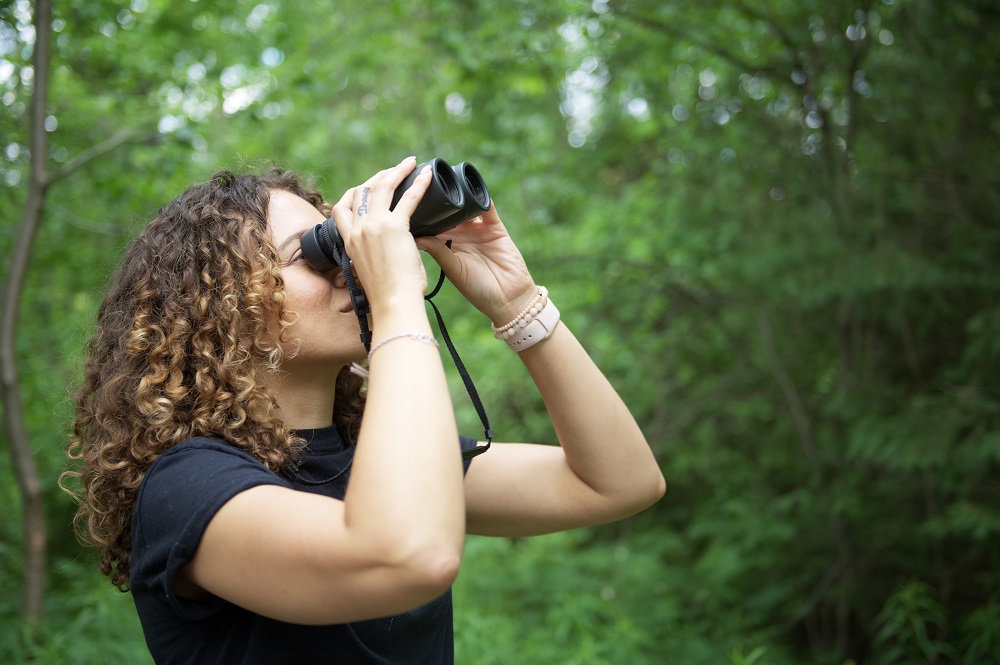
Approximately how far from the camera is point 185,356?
1.27 m

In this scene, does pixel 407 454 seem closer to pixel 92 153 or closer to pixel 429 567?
pixel 429 567

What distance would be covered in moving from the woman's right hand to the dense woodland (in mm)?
1680

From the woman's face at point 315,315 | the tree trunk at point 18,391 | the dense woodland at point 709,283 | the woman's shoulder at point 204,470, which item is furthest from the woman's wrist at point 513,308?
the tree trunk at point 18,391

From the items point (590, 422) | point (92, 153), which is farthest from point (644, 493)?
point (92, 153)

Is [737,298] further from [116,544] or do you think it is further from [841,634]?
[116,544]

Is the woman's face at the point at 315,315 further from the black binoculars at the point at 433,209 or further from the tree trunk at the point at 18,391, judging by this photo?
the tree trunk at the point at 18,391

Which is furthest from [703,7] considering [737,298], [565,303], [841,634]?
[841,634]

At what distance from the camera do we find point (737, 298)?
12.3ft

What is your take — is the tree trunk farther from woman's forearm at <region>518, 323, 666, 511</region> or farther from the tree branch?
woman's forearm at <region>518, 323, 666, 511</region>

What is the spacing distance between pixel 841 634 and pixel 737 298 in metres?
1.57

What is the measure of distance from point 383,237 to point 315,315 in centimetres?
24

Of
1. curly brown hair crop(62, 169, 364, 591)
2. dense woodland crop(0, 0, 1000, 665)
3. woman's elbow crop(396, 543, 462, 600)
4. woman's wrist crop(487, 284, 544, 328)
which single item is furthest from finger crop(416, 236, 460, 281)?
dense woodland crop(0, 0, 1000, 665)

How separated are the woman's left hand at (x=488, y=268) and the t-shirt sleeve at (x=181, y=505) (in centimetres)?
52

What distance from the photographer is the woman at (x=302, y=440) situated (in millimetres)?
960
